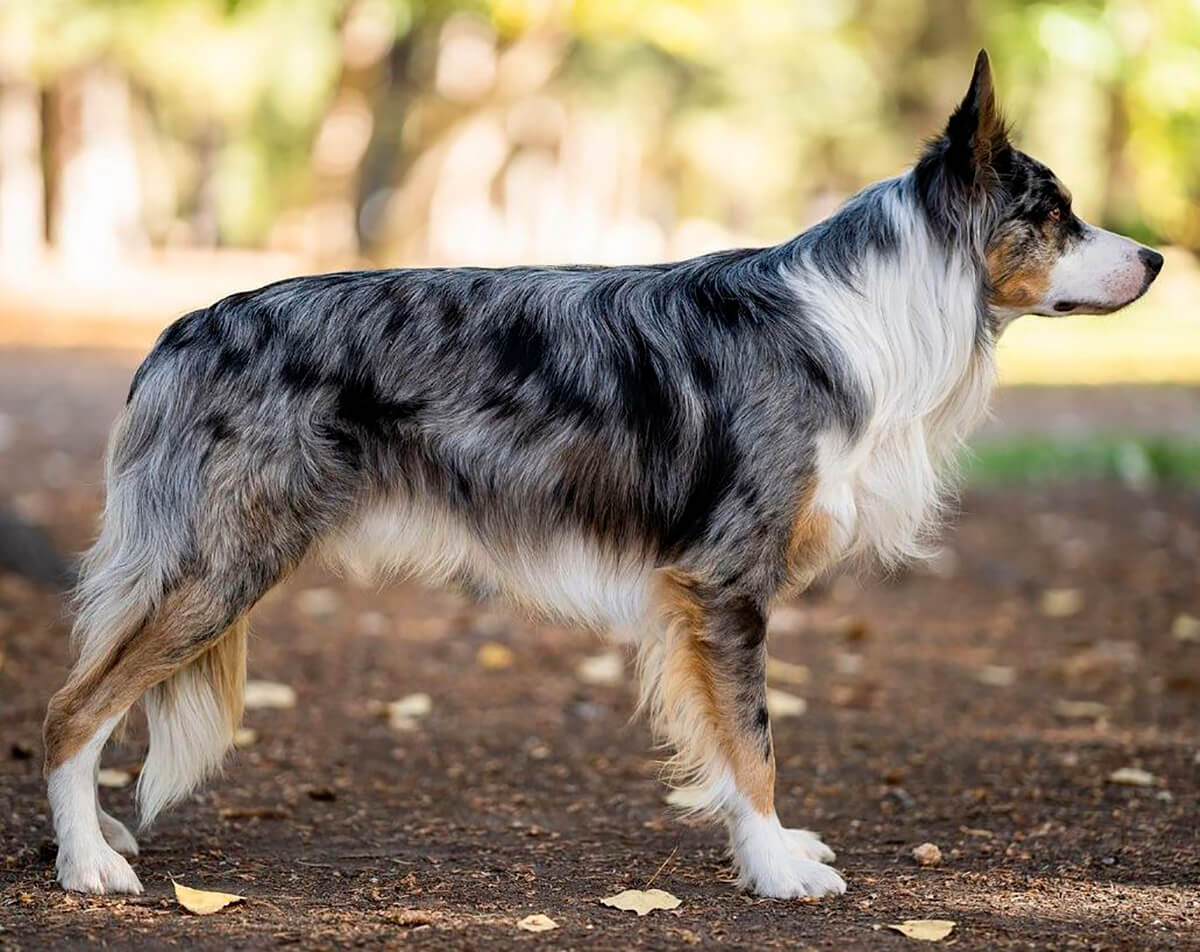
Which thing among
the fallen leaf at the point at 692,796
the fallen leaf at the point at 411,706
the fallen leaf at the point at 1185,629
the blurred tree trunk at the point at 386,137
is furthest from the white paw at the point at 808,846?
the blurred tree trunk at the point at 386,137

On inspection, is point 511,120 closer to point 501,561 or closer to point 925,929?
point 501,561

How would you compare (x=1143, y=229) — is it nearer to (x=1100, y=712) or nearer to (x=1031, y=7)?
(x=1031, y=7)

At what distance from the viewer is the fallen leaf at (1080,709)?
22.7ft

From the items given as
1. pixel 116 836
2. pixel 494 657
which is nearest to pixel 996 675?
pixel 494 657

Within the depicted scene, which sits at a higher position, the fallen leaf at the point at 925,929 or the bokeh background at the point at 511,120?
the bokeh background at the point at 511,120

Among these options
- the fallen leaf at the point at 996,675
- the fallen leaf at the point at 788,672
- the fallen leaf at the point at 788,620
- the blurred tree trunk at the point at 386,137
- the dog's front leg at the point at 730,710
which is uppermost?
the blurred tree trunk at the point at 386,137

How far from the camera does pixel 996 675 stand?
7.66 metres

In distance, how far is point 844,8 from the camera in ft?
114

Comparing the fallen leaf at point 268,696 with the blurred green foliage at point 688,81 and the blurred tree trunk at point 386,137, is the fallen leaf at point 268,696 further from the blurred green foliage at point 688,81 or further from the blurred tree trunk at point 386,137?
the blurred tree trunk at point 386,137

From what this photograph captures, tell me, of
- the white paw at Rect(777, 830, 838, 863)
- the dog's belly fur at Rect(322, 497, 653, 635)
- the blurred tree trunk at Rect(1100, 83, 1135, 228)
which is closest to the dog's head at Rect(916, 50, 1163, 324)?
the dog's belly fur at Rect(322, 497, 653, 635)

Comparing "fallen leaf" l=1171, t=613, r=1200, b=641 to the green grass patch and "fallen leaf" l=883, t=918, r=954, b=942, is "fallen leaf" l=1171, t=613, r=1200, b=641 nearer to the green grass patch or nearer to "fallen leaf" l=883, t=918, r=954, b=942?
the green grass patch

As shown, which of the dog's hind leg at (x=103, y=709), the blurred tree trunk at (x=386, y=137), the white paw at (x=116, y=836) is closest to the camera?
the dog's hind leg at (x=103, y=709)

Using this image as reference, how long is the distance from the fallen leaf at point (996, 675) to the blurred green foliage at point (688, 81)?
10.9 ft

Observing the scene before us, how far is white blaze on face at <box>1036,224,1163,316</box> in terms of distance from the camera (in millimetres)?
4781
